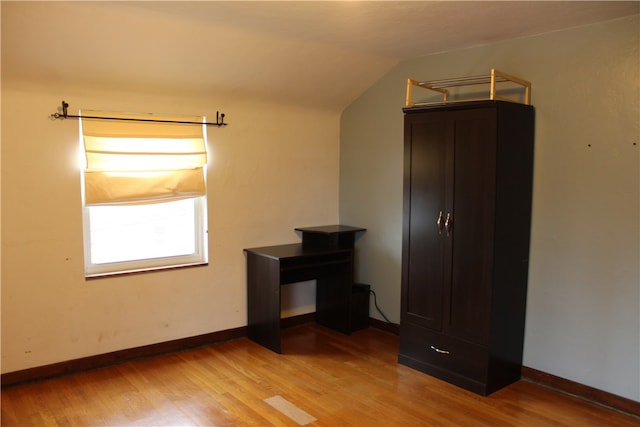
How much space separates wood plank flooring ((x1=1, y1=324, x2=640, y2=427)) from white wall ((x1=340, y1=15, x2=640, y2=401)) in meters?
0.35

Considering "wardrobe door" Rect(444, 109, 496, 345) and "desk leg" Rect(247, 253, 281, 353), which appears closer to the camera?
"wardrobe door" Rect(444, 109, 496, 345)

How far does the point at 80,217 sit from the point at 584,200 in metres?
3.30

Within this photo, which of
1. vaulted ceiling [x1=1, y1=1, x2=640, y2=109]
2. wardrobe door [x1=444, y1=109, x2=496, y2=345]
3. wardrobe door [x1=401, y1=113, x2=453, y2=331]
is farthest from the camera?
wardrobe door [x1=401, y1=113, x2=453, y2=331]

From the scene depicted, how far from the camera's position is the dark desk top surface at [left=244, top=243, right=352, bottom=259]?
3971 millimetres

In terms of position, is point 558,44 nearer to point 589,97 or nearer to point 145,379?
Answer: point 589,97

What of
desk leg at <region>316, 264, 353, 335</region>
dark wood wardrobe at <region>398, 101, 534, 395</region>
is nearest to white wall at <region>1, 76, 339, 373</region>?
desk leg at <region>316, 264, 353, 335</region>

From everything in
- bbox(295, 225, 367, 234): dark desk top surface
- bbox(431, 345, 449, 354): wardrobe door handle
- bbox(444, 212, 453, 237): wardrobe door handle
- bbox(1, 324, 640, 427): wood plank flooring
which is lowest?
bbox(1, 324, 640, 427): wood plank flooring

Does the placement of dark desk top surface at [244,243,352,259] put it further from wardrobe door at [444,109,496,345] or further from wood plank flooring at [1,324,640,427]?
wardrobe door at [444,109,496,345]

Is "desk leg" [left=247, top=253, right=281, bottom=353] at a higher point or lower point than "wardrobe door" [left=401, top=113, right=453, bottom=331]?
lower

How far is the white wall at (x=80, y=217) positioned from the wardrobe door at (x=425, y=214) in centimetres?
133

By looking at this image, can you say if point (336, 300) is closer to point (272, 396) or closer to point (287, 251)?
point (287, 251)

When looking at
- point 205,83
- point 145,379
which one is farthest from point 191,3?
point 145,379

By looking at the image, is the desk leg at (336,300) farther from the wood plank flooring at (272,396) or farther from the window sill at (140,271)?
the window sill at (140,271)

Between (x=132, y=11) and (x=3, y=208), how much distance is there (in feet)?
4.82
